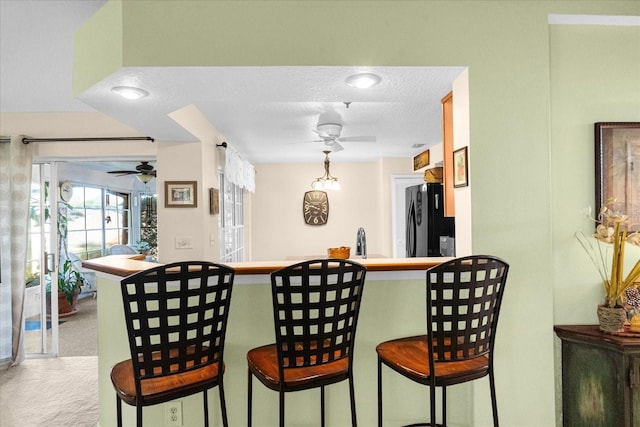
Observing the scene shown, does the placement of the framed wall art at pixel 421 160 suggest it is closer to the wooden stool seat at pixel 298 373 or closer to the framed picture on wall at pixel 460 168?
the framed picture on wall at pixel 460 168

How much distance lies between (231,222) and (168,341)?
3595mm

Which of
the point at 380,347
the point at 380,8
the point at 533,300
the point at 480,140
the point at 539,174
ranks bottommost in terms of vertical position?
the point at 380,347

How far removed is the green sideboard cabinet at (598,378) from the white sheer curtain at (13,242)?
14.3 ft

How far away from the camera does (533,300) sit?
2037 millimetres

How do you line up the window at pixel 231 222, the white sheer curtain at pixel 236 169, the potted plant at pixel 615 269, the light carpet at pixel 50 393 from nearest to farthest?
the potted plant at pixel 615 269, the light carpet at pixel 50 393, the white sheer curtain at pixel 236 169, the window at pixel 231 222

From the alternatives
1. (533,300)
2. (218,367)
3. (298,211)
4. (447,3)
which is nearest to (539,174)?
(533,300)

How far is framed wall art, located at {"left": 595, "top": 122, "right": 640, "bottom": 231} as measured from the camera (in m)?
2.10

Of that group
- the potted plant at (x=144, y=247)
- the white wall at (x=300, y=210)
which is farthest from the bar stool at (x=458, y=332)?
the potted plant at (x=144, y=247)

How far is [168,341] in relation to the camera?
4.86ft

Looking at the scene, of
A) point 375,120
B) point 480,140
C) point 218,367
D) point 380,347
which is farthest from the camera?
point 375,120

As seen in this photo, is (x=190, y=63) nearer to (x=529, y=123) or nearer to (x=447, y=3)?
(x=447, y=3)

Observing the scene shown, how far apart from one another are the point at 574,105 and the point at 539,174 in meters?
0.48

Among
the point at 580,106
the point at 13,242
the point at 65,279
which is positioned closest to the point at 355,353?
the point at 580,106

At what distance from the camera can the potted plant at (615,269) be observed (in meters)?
1.93
